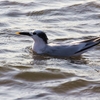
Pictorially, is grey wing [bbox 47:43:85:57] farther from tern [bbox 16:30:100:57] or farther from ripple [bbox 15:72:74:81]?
ripple [bbox 15:72:74:81]

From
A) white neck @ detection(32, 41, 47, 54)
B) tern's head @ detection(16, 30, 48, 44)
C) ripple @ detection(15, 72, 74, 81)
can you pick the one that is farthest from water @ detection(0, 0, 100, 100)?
tern's head @ detection(16, 30, 48, 44)

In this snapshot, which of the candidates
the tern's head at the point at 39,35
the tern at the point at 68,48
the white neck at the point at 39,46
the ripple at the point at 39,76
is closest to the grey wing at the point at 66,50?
the tern at the point at 68,48

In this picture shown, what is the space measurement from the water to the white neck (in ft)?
0.43

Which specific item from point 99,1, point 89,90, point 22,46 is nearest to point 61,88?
point 89,90

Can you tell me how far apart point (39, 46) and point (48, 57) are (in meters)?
0.55

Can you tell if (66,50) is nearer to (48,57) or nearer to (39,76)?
(48,57)

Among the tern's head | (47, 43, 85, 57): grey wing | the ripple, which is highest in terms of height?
the tern's head

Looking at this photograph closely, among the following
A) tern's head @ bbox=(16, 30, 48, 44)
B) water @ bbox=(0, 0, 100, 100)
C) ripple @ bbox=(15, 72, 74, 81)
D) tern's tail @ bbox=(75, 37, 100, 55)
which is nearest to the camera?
water @ bbox=(0, 0, 100, 100)

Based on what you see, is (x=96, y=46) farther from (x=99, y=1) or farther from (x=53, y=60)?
(x=99, y=1)

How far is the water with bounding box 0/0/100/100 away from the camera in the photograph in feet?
26.7

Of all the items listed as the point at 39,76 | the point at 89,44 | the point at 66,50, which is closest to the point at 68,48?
the point at 66,50

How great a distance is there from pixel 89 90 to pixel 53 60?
6.68 ft

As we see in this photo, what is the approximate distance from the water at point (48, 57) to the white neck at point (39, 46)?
13cm

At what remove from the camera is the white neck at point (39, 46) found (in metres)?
10.7
